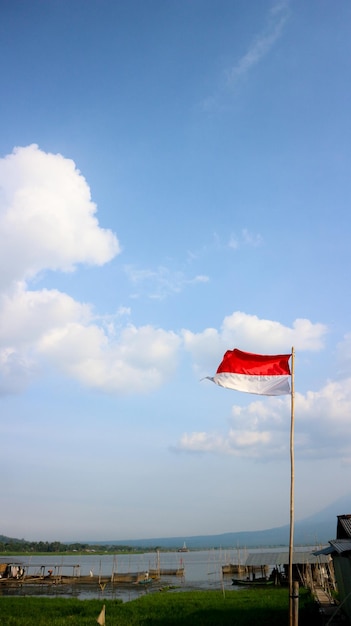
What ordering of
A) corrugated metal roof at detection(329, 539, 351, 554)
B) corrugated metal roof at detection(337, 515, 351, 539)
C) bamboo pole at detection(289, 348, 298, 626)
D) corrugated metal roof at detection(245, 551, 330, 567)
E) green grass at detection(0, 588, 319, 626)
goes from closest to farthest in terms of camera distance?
1. bamboo pole at detection(289, 348, 298, 626)
2. corrugated metal roof at detection(329, 539, 351, 554)
3. corrugated metal roof at detection(337, 515, 351, 539)
4. green grass at detection(0, 588, 319, 626)
5. corrugated metal roof at detection(245, 551, 330, 567)

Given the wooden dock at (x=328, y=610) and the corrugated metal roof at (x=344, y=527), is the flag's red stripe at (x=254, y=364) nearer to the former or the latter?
the wooden dock at (x=328, y=610)

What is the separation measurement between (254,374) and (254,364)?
0.30 metres

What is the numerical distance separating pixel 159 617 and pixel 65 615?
6.01 metres

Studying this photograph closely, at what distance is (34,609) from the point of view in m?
28.2

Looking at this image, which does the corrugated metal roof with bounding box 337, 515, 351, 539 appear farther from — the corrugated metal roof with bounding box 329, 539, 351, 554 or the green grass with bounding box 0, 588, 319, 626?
the green grass with bounding box 0, 588, 319, 626

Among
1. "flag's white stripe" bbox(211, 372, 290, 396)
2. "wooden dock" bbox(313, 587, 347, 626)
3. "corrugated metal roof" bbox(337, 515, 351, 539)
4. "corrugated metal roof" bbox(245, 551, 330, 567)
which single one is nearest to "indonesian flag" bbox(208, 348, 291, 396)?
"flag's white stripe" bbox(211, 372, 290, 396)

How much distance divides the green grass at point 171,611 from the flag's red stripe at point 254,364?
1459cm

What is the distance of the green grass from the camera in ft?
73.5

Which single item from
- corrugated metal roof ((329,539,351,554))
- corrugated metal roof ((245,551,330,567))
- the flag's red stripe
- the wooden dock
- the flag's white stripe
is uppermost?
the flag's red stripe

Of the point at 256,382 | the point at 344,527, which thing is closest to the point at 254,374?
the point at 256,382

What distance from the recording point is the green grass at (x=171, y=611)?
22406mm

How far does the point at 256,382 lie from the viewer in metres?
14.0

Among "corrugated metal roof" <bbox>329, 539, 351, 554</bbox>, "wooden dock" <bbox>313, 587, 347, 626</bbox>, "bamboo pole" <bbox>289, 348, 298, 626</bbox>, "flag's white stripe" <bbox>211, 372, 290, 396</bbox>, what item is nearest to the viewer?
"bamboo pole" <bbox>289, 348, 298, 626</bbox>

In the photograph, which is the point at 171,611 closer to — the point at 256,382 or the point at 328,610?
the point at 328,610
